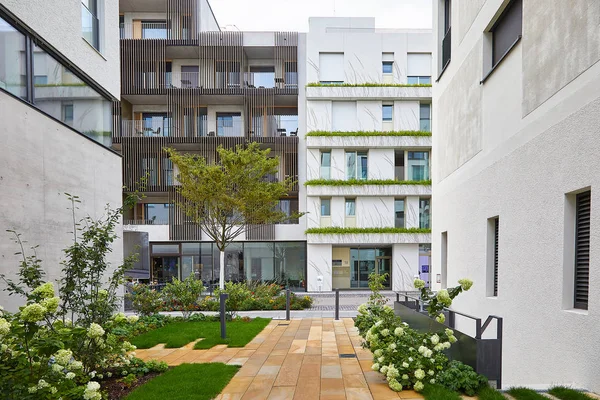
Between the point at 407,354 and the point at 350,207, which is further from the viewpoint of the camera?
the point at 350,207

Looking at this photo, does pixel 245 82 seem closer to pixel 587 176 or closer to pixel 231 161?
pixel 231 161

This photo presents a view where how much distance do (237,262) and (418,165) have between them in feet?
41.4

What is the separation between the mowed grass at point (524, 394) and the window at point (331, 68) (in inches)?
912

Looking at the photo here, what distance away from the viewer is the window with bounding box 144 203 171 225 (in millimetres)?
26047

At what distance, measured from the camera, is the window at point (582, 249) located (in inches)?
227

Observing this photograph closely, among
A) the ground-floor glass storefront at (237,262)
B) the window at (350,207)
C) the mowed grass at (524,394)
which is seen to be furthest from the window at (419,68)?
the mowed grass at (524,394)

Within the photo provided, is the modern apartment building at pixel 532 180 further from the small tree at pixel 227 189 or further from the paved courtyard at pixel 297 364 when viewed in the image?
the small tree at pixel 227 189

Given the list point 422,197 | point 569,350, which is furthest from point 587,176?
point 422,197

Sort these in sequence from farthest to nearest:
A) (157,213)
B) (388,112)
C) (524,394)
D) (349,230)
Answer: (388,112)
(157,213)
(349,230)
(524,394)

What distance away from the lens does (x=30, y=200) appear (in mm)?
7734

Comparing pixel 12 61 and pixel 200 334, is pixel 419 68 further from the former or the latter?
pixel 12 61

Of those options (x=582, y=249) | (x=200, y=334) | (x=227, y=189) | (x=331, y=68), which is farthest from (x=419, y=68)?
(x=582, y=249)

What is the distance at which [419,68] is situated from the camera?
26703mm

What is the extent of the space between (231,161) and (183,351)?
10.9 meters
